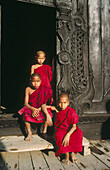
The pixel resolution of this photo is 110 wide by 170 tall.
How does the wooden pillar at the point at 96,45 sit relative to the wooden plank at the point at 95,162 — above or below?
above

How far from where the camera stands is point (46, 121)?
10.8 ft

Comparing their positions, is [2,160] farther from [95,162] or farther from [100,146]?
[100,146]

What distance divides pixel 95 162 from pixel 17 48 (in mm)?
6496

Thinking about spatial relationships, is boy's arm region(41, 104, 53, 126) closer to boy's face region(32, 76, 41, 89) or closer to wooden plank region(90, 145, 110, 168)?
boy's face region(32, 76, 41, 89)

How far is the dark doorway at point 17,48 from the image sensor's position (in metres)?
6.55

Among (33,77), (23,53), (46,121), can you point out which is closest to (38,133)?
(46,121)

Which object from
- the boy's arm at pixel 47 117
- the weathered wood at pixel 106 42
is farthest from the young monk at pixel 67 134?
the weathered wood at pixel 106 42

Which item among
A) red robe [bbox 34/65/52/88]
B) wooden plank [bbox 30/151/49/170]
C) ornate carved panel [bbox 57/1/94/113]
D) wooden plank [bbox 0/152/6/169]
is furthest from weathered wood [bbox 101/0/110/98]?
wooden plank [bbox 0/152/6/169]

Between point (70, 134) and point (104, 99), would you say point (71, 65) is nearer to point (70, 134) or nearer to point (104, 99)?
point (104, 99)

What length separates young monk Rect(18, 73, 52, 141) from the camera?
3.30m

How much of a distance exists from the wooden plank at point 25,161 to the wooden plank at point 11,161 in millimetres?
80

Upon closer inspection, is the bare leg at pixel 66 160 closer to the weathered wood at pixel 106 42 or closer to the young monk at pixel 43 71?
the young monk at pixel 43 71

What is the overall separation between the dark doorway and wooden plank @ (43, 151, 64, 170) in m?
3.60

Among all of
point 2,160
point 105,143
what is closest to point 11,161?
point 2,160
